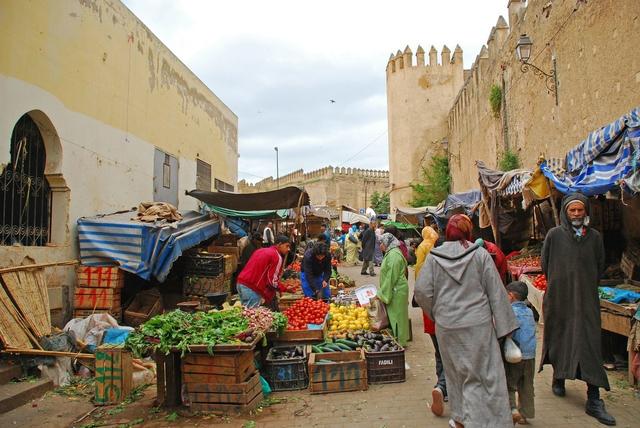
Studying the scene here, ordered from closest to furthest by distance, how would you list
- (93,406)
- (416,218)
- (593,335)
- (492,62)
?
(593,335) → (93,406) → (492,62) → (416,218)

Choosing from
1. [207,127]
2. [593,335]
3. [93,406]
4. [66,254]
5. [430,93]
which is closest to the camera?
[593,335]

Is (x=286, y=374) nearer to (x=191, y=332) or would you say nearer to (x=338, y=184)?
(x=191, y=332)

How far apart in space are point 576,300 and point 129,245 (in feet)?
21.2

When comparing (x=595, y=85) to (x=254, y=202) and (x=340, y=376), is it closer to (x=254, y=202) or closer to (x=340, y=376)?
(x=254, y=202)

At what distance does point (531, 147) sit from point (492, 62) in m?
4.96

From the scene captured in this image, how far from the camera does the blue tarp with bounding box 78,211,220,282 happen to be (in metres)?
7.62

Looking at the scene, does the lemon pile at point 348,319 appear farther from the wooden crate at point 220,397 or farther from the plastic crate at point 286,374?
the wooden crate at point 220,397

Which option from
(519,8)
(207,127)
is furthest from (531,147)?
(207,127)

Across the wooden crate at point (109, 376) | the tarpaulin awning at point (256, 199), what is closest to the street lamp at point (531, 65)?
the tarpaulin awning at point (256, 199)

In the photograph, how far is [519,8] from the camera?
1410cm

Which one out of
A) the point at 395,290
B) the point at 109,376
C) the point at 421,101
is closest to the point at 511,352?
the point at 395,290

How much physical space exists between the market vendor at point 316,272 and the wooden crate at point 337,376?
2611mm

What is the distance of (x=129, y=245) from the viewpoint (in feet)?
25.4

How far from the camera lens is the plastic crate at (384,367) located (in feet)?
17.0
